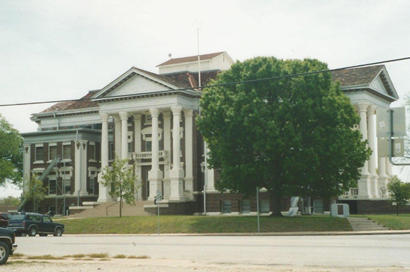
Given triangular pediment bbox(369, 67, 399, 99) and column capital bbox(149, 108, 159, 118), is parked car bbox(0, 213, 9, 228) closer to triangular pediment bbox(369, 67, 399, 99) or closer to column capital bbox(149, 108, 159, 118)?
column capital bbox(149, 108, 159, 118)

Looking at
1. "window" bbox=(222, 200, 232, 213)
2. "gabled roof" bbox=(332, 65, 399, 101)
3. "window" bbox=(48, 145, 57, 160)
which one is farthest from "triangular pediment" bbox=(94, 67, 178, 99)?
"gabled roof" bbox=(332, 65, 399, 101)

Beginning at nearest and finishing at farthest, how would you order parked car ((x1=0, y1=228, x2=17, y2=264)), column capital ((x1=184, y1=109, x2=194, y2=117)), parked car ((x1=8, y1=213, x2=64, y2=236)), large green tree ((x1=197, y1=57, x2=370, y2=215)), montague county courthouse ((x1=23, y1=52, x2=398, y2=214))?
1. parked car ((x1=0, y1=228, x2=17, y2=264))
2. parked car ((x1=8, y1=213, x2=64, y2=236))
3. large green tree ((x1=197, y1=57, x2=370, y2=215))
4. montague county courthouse ((x1=23, y1=52, x2=398, y2=214))
5. column capital ((x1=184, y1=109, x2=194, y2=117))

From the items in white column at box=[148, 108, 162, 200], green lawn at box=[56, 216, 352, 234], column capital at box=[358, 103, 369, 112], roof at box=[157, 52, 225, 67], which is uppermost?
roof at box=[157, 52, 225, 67]

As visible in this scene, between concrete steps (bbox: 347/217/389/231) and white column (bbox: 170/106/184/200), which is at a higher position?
white column (bbox: 170/106/184/200)

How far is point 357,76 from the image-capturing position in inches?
2459

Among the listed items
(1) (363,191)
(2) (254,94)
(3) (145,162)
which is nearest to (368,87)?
(1) (363,191)

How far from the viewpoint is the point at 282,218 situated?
4716 centimetres

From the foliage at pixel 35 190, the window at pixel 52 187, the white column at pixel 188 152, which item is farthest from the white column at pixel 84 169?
the white column at pixel 188 152

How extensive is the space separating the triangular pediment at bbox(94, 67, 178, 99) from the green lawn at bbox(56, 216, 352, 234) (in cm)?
1522

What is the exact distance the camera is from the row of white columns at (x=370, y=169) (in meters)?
61.3

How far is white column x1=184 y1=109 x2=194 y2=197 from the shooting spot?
64875mm

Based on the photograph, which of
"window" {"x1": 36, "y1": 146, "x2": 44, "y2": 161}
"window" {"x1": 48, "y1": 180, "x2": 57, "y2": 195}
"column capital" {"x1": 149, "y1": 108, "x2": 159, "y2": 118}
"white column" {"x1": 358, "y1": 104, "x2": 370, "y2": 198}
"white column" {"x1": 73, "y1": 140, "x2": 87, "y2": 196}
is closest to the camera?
"white column" {"x1": 358, "y1": 104, "x2": 370, "y2": 198}

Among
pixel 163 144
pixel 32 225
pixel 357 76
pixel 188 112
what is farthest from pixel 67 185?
pixel 357 76

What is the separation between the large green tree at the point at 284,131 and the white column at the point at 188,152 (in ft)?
53.5
